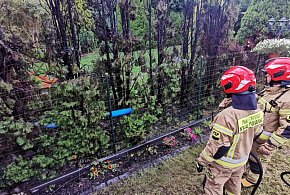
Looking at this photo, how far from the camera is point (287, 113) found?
2096 mm

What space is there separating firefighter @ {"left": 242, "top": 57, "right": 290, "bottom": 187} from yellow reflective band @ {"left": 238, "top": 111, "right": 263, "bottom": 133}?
1.49 feet

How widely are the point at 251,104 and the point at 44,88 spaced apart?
7.77 ft

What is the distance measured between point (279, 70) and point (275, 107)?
399 millimetres

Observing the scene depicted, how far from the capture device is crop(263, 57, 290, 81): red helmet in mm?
2107

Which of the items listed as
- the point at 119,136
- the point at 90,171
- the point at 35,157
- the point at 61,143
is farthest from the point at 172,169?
the point at 35,157

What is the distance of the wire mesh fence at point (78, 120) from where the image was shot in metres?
2.50

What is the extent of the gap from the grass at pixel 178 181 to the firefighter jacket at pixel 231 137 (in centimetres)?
103

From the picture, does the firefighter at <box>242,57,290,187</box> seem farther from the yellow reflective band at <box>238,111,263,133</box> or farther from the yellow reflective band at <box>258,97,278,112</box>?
the yellow reflective band at <box>238,111,263,133</box>

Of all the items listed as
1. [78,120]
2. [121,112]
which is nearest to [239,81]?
[121,112]

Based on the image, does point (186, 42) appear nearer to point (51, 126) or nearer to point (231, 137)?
point (231, 137)

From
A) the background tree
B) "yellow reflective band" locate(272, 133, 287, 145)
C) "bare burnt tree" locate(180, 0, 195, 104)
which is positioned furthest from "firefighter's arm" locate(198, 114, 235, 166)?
the background tree

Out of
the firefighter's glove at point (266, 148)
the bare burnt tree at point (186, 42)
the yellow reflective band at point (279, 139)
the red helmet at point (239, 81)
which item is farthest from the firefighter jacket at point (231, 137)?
the bare burnt tree at point (186, 42)

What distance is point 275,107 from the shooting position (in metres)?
2.21

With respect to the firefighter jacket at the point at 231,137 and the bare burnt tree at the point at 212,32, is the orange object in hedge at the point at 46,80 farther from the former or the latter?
the bare burnt tree at the point at 212,32
